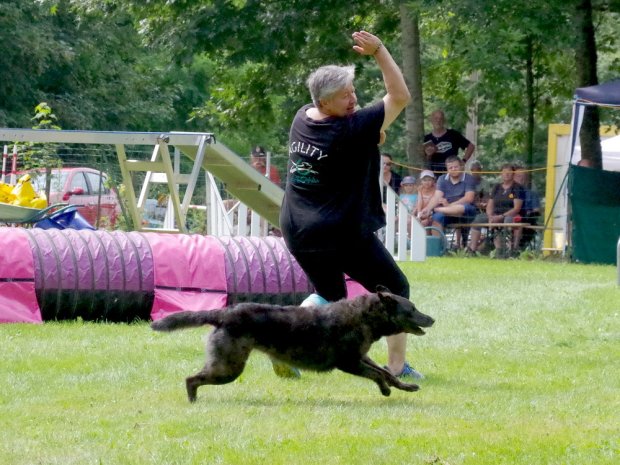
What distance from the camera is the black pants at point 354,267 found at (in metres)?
7.32

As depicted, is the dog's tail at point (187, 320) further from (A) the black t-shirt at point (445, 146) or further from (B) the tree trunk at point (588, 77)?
(B) the tree trunk at point (588, 77)

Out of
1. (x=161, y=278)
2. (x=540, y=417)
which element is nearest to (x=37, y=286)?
(x=161, y=278)

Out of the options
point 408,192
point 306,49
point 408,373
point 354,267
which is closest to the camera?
point 354,267

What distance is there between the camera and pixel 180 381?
7.89 meters

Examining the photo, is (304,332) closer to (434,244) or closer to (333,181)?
(333,181)

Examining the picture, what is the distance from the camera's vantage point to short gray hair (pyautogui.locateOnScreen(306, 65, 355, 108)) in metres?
6.95

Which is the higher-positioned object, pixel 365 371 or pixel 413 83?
pixel 413 83

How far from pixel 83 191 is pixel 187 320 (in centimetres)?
1353

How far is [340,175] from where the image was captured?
7.13 meters

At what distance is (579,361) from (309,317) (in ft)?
9.03

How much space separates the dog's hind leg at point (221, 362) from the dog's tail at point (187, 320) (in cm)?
9

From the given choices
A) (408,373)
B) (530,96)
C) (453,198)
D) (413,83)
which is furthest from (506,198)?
(408,373)

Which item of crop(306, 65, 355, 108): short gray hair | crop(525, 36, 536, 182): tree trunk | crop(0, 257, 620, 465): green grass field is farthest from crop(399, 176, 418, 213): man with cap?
crop(306, 65, 355, 108): short gray hair

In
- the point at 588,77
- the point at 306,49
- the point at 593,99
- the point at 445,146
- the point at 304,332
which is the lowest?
the point at 304,332
